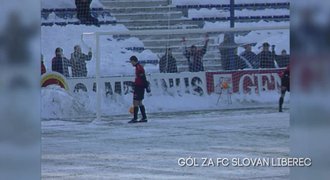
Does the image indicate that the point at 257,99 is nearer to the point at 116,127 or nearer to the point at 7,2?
the point at 116,127

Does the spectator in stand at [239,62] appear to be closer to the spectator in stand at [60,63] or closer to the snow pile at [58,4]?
the spectator in stand at [60,63]

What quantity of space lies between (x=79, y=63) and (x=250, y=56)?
4.71 meters

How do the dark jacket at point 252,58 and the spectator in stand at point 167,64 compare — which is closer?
the spectator in stand at point 167,64

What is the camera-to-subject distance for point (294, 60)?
501 centimetres

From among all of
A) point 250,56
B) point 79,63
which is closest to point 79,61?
point 79,63

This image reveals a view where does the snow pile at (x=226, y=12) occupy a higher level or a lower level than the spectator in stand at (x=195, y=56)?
higher

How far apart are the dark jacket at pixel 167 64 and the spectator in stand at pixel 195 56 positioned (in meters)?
0.45

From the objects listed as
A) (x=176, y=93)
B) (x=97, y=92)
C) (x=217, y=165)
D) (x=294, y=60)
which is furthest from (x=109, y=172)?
(x=176, y=93)

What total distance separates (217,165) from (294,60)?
282 inches

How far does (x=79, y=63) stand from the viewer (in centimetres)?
2509

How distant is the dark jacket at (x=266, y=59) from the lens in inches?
1020

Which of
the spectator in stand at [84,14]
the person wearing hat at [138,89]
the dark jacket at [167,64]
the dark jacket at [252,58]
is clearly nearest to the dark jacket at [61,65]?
the dark jacket at [167,64]

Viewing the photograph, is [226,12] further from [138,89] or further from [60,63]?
[138,89]

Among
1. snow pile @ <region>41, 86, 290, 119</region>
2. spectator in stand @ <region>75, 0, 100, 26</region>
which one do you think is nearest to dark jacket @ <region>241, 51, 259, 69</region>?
snow pile @ <region>41, 86, 290, 119</region>
